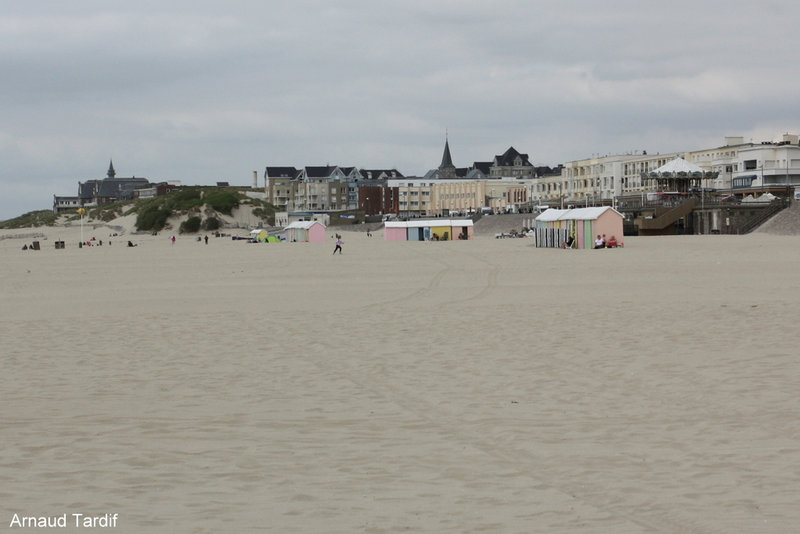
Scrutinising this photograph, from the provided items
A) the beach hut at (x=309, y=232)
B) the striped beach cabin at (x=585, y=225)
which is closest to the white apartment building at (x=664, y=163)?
the beach hut at (x=309, y=232)

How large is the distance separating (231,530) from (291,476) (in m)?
1.16

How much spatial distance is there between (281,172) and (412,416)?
17669 centimetres

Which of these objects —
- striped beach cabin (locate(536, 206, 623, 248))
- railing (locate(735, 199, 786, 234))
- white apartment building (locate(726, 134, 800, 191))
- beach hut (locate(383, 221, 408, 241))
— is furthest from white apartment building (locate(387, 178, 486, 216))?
striped beach cabin (locate(536, 206, 623, 248))

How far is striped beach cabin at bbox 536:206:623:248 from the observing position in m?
45.3

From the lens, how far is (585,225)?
4591cm

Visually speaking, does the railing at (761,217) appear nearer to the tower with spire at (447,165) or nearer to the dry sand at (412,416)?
the dry sand at (412,416)

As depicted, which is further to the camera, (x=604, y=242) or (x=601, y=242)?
(x=604, y=242)

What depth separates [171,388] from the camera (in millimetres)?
9812

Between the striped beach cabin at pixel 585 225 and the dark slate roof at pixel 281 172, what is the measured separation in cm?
13667

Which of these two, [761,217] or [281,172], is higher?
[281,172]

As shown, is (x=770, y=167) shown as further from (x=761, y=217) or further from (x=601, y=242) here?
(x=601, y=242)

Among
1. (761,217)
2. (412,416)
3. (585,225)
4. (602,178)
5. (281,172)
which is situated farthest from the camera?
(281,172)

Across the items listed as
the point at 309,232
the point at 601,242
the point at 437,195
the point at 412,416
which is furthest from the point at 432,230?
the point at 437,195

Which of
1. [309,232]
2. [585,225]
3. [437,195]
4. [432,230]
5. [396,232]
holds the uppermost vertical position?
[437,195]
